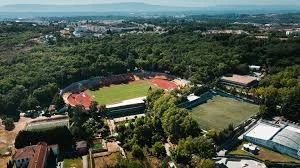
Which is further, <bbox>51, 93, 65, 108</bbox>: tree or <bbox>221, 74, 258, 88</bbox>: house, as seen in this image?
<bbox>221, 74, 258, 88</bbox>: house

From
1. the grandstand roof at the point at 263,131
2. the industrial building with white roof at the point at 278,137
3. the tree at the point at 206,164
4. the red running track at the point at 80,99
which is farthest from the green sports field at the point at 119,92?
the tree at the point at 206,164

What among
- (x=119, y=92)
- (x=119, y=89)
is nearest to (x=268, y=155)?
(x=119, y=92)


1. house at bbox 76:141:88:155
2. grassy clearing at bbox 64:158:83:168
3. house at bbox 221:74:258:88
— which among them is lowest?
grassy clearing at bbox 64:158:83:168

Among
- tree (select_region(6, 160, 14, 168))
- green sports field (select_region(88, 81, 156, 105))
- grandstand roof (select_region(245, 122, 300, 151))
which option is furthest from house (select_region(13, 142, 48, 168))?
grandstand roof (select_region(245, 122, 300, 151))

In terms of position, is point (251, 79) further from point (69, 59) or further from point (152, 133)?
point (69, 59)

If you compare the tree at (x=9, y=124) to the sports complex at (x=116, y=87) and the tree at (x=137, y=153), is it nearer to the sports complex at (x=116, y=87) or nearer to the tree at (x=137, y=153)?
the sports complex at (x=116, y=87)

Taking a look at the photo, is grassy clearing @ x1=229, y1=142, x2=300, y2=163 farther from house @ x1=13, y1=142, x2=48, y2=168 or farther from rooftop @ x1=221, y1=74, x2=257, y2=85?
rooftop @ x1=221, y1=74, x2=257, y2=85
